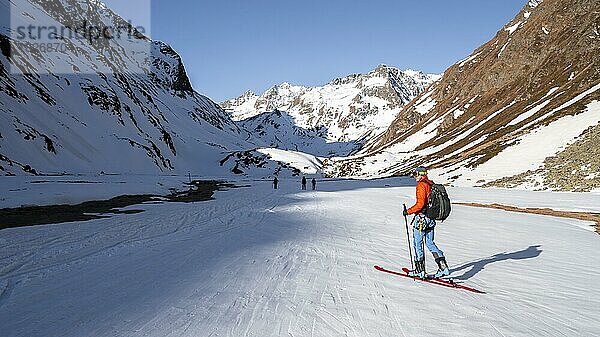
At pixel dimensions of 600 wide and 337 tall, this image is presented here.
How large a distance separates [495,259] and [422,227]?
4507 millimetres

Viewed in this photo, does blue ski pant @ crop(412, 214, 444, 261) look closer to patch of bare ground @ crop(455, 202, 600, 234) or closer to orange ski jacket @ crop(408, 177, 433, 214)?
orange ski jacket @ crop(408, 177, 433, 214)

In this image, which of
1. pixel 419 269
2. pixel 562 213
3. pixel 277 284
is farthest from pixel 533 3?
pixel 277 284

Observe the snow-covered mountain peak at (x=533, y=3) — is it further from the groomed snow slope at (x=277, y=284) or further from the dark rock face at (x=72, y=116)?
the groomed snow slope at (x=277, y=284)

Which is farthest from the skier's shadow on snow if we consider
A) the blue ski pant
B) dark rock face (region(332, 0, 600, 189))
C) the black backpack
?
dark rock face (region(332, 0, 600, 189))

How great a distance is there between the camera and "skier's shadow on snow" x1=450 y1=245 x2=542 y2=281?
395 inches

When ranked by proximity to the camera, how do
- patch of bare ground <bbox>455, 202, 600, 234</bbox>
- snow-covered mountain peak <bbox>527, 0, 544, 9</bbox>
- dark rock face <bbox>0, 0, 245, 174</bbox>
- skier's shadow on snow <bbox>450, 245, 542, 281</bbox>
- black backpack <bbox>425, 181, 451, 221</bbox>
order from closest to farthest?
black backpack <bbox>425, 181, 451, 221</bbox> < skier's shadow on snow <bbox>450, 245, 542, 281</bbox> < patch of bare ground <bbox>455, 202, 600, 234</bbox> < dark rock face <bbox>0, 0, 245, 174</bbox> < snow-covered mountain peak <bbox>527, 0, 544, 9</bbox>

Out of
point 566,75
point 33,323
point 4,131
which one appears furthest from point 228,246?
point 566,75

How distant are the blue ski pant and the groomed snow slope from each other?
816 mm

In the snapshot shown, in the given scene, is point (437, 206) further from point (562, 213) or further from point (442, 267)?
point (562, 213)

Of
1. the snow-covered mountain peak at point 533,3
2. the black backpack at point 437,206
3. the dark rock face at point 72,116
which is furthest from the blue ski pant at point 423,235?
the snow-covered mountain peak at point 533,3

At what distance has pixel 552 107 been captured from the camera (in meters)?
62.8

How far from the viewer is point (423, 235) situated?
9.04m

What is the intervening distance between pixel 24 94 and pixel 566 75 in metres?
96.0

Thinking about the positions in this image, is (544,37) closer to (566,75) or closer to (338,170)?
(566,75)
